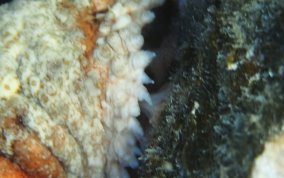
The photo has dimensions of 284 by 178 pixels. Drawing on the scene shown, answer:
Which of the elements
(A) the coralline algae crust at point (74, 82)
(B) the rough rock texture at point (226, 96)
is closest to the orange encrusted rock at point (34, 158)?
(A) the coralline algae crust at point (74, 82)

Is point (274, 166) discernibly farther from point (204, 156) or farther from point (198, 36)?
point (198, 36)

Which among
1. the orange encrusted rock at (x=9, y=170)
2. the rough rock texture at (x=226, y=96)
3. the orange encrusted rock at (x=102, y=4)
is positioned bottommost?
the rough rock texture at (x=226, y=96)

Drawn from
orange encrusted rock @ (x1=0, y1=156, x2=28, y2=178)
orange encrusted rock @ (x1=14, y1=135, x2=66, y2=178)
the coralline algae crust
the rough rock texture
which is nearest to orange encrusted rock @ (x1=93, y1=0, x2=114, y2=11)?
the coralline algae crust

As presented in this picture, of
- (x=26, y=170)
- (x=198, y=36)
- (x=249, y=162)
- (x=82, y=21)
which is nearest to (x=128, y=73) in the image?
(x=82, y=21)

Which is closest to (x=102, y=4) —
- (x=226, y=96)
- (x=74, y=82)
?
(x=74, y=82)

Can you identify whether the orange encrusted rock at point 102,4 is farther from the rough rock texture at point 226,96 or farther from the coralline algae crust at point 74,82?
the rough rock texture at point 226,96
